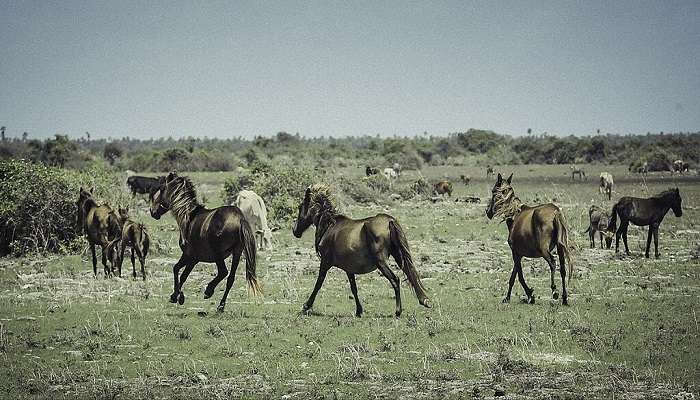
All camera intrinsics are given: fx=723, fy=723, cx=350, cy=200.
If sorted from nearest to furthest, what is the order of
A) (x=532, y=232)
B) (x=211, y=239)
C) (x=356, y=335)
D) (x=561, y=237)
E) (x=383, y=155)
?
1. (x=356, y=335)
2. (x=211, y=239)
3. (x=561, y=237)
4. (x=532, y=232)
5. (x=383, y=155)

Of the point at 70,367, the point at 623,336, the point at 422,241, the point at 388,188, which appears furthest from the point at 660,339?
the point at 388,188

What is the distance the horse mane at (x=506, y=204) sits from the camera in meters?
15.1

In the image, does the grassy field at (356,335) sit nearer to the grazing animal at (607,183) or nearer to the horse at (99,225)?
the horse at (99,225)

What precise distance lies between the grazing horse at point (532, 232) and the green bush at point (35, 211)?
13.6 m

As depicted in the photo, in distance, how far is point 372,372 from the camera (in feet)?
31.3

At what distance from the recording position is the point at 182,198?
46.7 ft

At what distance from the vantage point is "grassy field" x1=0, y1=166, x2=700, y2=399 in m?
9.06

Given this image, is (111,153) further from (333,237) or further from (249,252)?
(333,237)

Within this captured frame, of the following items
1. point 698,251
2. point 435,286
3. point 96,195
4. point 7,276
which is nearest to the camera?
point 435,286

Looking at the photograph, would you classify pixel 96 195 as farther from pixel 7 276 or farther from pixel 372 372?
pixel 372 372

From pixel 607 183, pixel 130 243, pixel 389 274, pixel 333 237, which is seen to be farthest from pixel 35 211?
pixel 607 183

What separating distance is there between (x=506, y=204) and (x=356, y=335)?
5.14m

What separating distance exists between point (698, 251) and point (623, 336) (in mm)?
10734

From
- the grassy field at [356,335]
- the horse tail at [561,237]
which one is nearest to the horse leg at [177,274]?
the grassy field at [356,335]
